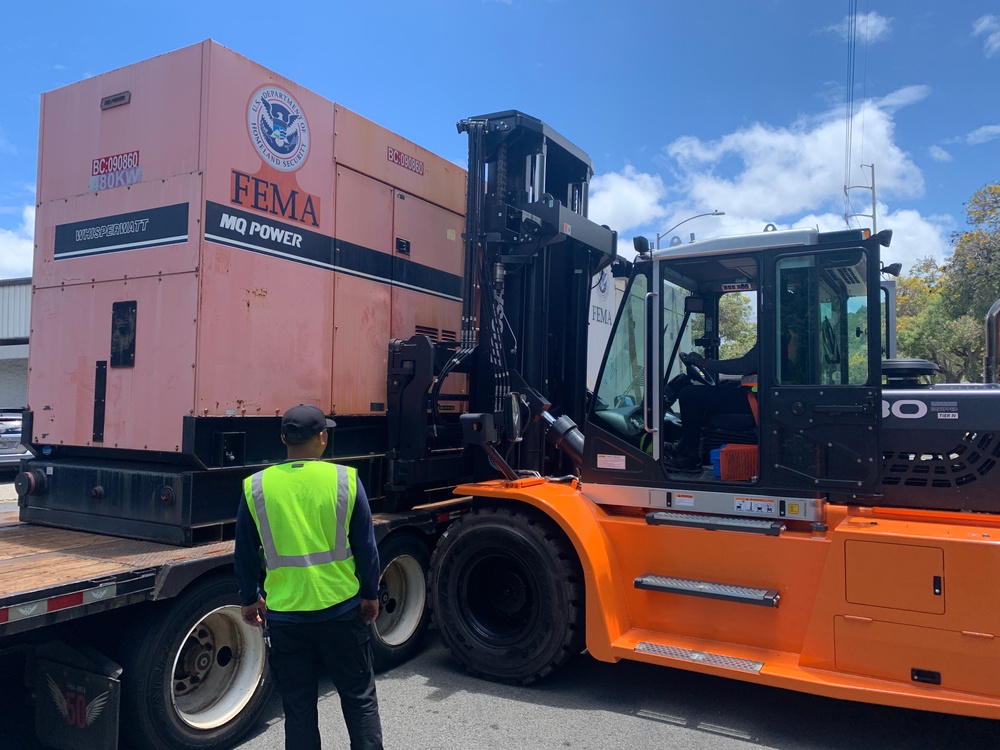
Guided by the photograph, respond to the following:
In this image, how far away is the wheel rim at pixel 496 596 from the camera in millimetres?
5184

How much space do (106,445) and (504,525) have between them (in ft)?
8.81

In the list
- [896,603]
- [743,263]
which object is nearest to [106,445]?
[743,263]

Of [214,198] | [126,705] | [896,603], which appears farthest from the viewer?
[214,198]

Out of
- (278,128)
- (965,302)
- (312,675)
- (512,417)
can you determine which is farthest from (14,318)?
→ (965,302)

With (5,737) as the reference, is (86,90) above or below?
above

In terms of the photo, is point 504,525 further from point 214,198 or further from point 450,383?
point 214,198

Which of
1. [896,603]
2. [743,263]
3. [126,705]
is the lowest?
[126,705]

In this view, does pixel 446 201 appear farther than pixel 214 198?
Yes

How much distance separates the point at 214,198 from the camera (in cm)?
454

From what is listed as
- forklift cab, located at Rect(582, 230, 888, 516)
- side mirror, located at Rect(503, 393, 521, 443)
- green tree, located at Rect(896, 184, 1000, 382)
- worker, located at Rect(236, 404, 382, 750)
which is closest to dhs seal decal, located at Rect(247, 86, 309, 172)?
side mirror, located at Rect(503, 393, 521, 443)

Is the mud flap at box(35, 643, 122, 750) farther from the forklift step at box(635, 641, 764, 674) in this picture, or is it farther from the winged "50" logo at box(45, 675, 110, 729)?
the forklift step at box(635, 641, 764, 674)

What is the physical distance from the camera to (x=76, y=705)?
11.6ft

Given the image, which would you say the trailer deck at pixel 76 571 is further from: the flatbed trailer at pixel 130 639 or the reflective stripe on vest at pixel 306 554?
the reflective stripe on vest at pixel 306 554

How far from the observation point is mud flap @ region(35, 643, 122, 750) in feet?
11.3
